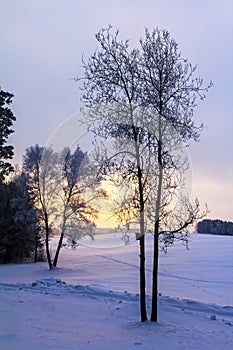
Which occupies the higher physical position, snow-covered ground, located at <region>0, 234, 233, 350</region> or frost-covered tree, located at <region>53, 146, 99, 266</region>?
frost-covered tree, located at <region>53, 146, 99, 266</region>

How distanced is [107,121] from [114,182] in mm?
1855

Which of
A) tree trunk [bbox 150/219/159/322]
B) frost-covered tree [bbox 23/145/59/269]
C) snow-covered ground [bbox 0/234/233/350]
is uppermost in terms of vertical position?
frost-covered tree [bbox 23/145/59/269]

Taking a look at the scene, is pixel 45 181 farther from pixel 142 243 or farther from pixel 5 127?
pixel 142 243

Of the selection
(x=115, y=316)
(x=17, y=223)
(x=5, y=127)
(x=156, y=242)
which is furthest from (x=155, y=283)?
(x=17, y=223)

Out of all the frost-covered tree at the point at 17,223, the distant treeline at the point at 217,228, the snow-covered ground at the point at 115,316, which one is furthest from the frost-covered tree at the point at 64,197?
the distant treeline at the point at 217,228

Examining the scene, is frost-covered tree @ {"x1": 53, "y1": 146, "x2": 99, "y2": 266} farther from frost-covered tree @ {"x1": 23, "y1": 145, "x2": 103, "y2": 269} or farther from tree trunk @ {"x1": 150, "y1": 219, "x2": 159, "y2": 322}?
tree trunk @ {"x1": 150, "y1": 219, "x2": 159, "y2": 322}

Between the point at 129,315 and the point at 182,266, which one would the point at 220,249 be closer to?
the point at 182,266

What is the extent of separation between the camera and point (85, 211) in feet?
102

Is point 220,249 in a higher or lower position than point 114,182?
lower

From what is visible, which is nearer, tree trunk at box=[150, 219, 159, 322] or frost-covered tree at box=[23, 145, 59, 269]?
tree trunk at box=[150, 219, 159, 322]

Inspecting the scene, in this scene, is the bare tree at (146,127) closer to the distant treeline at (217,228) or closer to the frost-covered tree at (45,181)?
the frost-covered tree at (45,181)


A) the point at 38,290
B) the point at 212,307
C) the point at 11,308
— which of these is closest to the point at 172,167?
the point at 212,307

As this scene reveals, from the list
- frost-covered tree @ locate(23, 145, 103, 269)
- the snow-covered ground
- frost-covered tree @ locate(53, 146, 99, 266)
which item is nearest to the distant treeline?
frost-covered tree @ locate(53, 146, 99, 266)

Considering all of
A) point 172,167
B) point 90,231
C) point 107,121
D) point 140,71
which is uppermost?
point 140,71
